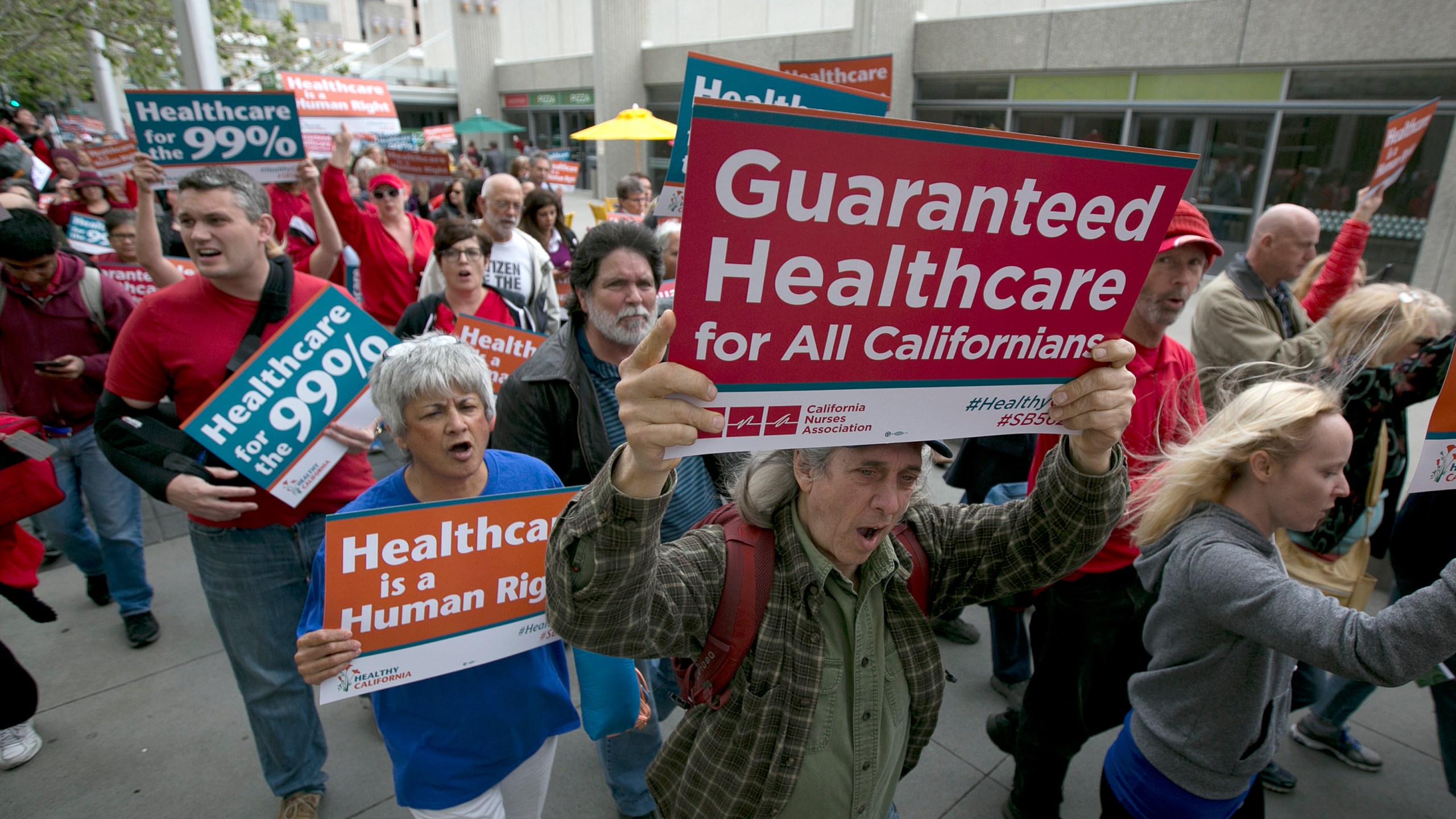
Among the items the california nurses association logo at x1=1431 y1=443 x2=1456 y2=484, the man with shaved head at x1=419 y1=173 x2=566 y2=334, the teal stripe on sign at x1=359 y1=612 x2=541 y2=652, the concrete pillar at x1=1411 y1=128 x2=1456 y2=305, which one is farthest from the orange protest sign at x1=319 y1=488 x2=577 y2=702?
the concrete pillar at x1=1411 y1=128 x2=1456 y2=305

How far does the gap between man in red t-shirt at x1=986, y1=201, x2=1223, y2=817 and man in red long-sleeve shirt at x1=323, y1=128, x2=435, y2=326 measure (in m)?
4.76

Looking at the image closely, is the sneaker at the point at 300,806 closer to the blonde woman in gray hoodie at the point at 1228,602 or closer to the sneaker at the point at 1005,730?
the sneaker at the point at 1005,730

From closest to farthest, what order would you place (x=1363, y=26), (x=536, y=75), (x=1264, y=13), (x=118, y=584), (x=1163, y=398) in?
(x=1163, y=398), (x=118, y=584), (x=1363, y=26), (x=1264, y=13), (x=536, y=75)

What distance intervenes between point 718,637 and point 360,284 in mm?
5257

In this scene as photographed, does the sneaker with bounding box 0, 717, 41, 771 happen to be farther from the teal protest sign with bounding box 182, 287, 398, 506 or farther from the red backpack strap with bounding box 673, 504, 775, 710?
the red backpack strap with bounding box 673, 504, 775, 710

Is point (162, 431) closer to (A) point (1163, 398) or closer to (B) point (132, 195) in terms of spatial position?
(A) point (1163, 398)

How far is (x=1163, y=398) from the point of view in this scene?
2.77 meters

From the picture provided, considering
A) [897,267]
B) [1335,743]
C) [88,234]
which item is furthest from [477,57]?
[897,267]

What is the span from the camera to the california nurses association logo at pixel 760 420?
49.1 inches

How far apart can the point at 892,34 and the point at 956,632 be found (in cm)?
1372

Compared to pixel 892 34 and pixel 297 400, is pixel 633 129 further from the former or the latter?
pixel 892 34

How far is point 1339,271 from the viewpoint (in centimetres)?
423

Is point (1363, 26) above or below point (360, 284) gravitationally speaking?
above

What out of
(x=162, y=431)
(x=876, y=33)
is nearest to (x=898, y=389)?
(x=162, y=431)
